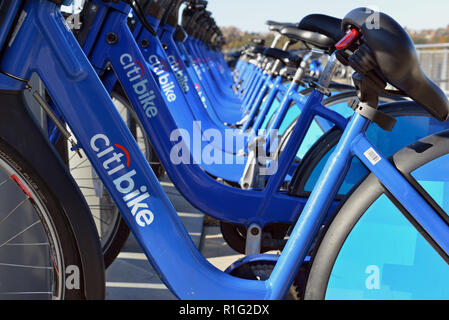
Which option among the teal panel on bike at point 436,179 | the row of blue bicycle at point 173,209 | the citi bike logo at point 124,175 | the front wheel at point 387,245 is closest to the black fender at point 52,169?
the row of blue bicycle at point 173,209

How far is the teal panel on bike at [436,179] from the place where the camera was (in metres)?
1.36

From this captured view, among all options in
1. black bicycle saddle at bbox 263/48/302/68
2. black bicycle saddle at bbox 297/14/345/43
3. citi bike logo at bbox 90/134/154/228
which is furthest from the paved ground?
black bicycle saddle at bbox 263/48/302/68

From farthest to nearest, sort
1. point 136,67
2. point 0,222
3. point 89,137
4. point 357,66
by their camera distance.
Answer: point 136,67, point 0,222, point 89,137, point 357,66

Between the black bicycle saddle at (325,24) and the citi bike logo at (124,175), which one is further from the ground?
the black bicycle saddle at (325,24)

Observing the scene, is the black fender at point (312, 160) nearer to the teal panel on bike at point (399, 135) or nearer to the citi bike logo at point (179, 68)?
the teal panel on bike at point (399, 135)

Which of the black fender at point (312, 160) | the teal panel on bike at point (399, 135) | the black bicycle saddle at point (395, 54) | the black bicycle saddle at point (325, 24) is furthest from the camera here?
the black fender at point (312, 160)

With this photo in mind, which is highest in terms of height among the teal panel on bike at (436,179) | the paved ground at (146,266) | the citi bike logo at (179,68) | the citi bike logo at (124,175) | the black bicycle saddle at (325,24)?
the black bicycle saddle at (325,24)

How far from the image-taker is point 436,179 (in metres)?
1.38

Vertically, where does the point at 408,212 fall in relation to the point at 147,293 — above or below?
above

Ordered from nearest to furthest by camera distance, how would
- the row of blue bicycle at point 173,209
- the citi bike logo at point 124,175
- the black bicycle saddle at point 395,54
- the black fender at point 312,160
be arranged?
the black bicycle saddle at point 395,54 < the row of blue bicycle at point 173,209 < the citi bike logo at point 124,175 < the black fender at point 312,160
